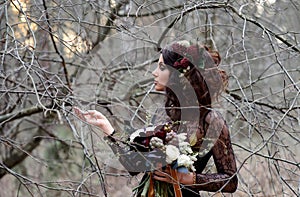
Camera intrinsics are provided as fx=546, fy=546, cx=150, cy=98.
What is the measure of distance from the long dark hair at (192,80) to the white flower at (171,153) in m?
0.21

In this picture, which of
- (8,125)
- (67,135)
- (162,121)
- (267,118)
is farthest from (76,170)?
(162,121)

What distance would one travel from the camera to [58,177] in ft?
21.9

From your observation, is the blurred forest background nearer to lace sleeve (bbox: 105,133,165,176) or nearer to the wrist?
lace sleeve (bbox: 105,133,165,176)

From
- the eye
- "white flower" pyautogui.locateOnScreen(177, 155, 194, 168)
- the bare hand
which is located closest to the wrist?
"white flower" pyautogui.locateOnScreen(177, 155, 194, 168)

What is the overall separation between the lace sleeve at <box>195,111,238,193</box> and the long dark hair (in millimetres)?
63

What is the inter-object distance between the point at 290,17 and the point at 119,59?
1.56 m

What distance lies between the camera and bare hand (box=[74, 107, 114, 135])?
217 centimetres

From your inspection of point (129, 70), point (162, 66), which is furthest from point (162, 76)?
point (129, 70)

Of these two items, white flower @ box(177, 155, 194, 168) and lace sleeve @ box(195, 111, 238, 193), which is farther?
lace sleeve @ box(195, 111, 238, 193)

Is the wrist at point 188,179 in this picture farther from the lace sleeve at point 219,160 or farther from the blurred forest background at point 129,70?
the blurred forest background at point 129,70

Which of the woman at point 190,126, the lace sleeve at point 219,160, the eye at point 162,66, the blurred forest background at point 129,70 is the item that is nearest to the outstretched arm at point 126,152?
the woman at point 190,126

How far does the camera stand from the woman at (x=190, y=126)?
2133mm

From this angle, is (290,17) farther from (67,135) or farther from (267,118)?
(67,135)

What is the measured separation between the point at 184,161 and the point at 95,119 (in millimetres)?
408
